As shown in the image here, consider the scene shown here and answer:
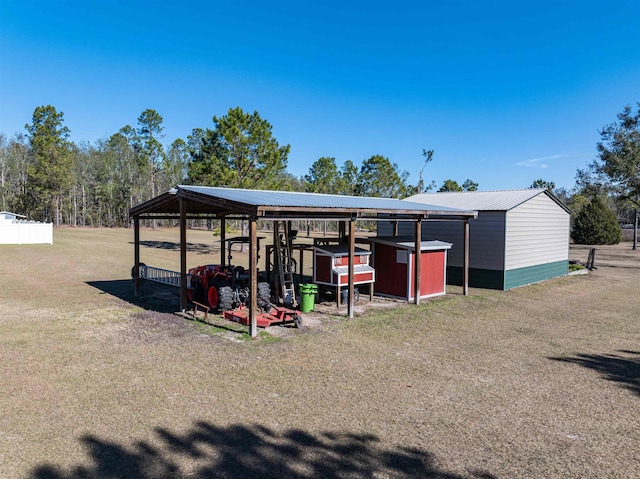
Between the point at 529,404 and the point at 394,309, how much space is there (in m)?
6.20

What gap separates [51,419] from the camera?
5273 millimetres

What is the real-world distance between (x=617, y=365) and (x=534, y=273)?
10752 millimetres

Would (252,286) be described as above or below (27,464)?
above

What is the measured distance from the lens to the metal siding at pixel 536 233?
16422 mm

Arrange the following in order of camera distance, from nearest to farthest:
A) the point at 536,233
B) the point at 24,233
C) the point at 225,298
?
the point at 225,298, the point at 536,233, the point at 24,233

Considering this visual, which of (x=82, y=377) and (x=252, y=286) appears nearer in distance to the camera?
(x=82, y=377)

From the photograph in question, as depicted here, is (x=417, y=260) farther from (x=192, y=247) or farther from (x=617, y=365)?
(x=192, y=247)

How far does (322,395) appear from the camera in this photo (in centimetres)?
621

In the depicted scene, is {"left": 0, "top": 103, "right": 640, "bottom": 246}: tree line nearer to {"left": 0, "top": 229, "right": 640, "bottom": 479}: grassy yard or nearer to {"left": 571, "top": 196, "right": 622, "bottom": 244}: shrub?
{"left": 571, "top": 196, "right": 622, "bottom": 244}: shrub

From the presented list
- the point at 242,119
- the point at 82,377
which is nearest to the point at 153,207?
the point at 82,377

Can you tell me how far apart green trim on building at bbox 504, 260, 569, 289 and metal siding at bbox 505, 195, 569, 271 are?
0.58 ft

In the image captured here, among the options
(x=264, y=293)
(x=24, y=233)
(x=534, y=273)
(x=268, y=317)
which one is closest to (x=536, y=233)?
(x=534, y=273)

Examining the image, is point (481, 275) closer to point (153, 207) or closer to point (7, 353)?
point (153, 207)

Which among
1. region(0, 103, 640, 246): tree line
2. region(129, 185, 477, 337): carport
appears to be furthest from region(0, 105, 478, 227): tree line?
region(129, 185, 477, 337): carport
